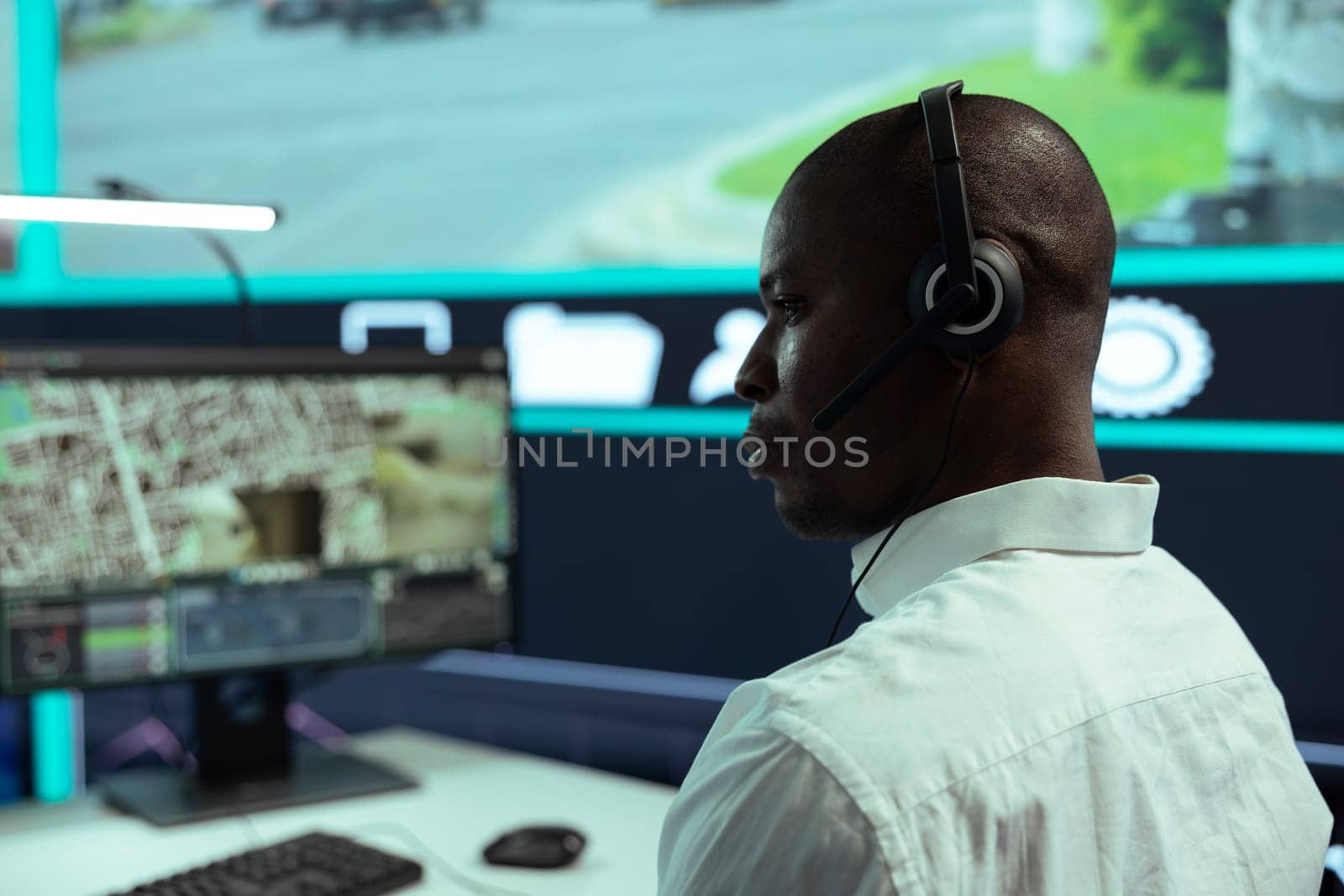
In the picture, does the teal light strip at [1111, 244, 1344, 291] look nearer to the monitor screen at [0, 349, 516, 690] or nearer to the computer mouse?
the monitor screen at [0, 349, 516, 690]

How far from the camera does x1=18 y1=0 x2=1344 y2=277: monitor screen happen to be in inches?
57.1

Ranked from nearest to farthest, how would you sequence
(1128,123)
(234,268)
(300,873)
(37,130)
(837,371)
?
(837,371), (300,873), (1128,123), (234,268), (37,130)

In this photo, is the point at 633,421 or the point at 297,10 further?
the point at 297,10

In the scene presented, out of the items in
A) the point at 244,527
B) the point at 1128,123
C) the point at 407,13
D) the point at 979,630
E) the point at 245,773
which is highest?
the point at 407,13

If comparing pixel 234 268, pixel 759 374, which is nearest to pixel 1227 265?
pixel 759 374

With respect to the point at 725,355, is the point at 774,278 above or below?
above

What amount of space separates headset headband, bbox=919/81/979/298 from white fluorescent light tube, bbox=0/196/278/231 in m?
0.97

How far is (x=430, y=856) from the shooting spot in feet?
4.25

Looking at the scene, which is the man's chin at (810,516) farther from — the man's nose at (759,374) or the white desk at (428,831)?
the white desk at (428,831)

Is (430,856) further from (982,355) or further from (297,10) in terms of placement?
(297,10)

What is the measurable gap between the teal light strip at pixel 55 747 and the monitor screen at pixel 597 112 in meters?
0.77

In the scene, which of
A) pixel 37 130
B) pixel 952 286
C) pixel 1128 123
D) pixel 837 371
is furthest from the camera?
pixel 37 130

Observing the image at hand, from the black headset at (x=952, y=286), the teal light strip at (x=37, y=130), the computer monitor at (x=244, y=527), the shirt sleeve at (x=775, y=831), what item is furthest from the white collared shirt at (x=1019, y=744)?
the teal light strip at (x=37, y=130)

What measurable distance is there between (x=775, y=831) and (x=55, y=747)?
5.91ft
